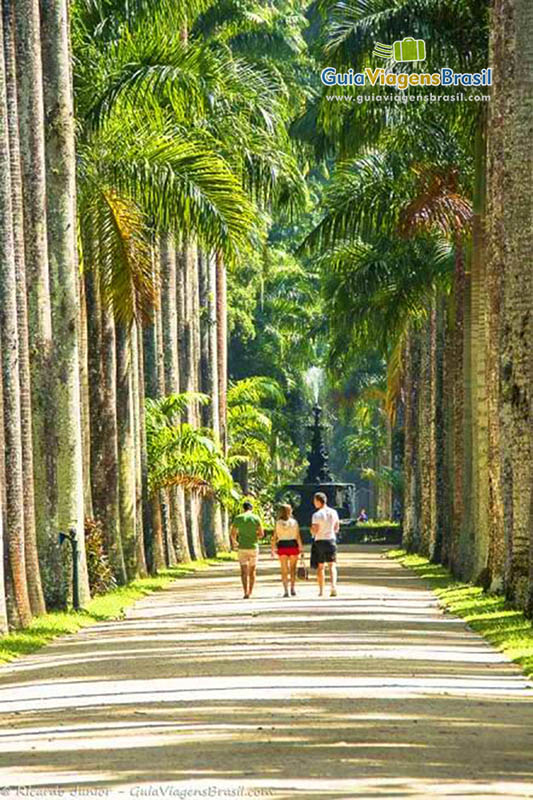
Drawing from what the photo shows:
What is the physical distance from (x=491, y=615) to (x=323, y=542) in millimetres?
6047

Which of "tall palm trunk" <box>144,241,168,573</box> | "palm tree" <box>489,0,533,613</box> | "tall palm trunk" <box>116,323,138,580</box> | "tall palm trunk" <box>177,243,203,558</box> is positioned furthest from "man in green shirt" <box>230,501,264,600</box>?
"tall palm trunk" <box>177,243,203,558</box>

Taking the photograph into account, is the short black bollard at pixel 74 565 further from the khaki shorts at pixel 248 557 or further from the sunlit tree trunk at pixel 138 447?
the sunlit tree trunk at pixel 138 447

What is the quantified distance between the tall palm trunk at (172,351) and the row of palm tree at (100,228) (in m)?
4.66

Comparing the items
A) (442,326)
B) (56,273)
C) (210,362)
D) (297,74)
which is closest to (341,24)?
(56,273)

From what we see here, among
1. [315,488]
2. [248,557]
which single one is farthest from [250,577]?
[315,488]

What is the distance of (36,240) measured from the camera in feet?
83.8

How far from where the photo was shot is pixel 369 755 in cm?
1173

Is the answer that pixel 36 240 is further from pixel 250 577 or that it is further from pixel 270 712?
pixel 270 712

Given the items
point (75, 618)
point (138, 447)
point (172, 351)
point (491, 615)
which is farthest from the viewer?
point (172, 351)

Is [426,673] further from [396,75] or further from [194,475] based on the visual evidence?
[194,475]

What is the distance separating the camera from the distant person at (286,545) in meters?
29.5

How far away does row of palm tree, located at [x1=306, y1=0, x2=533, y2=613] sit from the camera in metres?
25.1

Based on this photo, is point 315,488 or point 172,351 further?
point 315,488

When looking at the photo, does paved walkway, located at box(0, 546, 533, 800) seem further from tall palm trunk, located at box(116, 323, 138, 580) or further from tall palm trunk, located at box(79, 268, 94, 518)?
tall palm trunk, located at box(116, 323, 138, 580)
